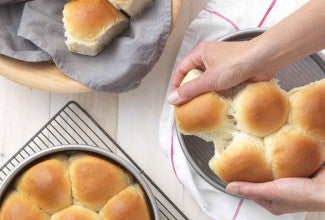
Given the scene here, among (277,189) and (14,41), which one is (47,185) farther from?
(277,189)

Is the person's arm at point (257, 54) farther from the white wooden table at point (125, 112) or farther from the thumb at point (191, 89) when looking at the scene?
the white wooden table at point (125, 112)

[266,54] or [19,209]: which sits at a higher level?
[266,54]

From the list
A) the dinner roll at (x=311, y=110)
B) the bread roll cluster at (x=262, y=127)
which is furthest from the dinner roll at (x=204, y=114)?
the dinner roll at (x=311, y=110)

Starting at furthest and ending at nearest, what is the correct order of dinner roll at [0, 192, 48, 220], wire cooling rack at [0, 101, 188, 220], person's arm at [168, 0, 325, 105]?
1. wire cooling rack at [0, 101, 188, 220]
2. dinner roll at [0, 192, 48, 220]
3. person's arm at [168, 0, 325, 105]

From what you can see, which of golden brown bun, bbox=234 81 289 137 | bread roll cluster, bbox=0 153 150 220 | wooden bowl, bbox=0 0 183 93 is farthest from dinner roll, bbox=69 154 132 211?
golden brown bun, bbox=234 81 289 137

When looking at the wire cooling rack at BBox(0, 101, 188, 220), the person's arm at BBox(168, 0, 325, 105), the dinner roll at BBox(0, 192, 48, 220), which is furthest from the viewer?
the wire cooling rack at BBox(0, 101, 188, 220)

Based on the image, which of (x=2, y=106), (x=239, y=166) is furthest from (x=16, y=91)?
(x=239, y=166)

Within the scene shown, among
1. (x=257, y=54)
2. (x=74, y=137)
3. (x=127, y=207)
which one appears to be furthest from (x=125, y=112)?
(x=257, y=54)

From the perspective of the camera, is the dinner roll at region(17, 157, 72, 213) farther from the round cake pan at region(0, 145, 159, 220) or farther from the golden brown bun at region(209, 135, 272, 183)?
the golden brown bun at region(209, 135, 272, 183)
